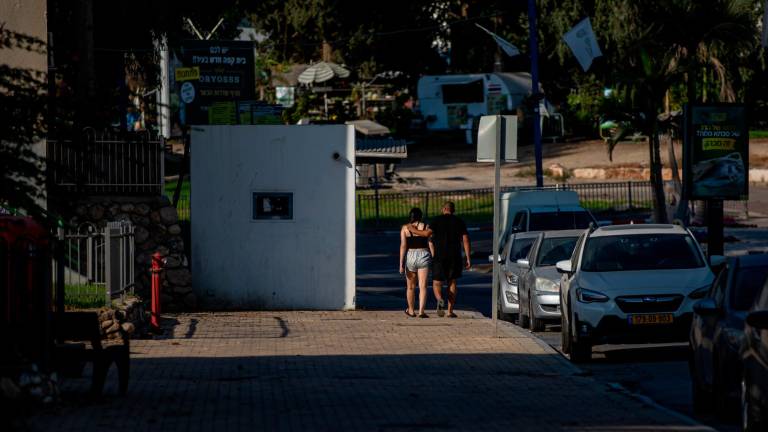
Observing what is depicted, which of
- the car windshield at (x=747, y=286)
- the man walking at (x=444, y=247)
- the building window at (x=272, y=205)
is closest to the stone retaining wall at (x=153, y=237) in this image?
the building window at (x=272, y=205)

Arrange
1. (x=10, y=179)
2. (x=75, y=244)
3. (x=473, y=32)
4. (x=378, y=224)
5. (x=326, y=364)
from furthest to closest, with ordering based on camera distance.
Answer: (x=473, y=32) < (x=378, y=224) < (x=75, y=244) < (x=326, y=364) < (x=10, y=179)

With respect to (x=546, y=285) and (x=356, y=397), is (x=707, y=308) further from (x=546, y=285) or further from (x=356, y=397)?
(x=546, y=285)

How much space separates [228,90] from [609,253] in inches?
634

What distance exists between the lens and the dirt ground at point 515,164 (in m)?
54.9

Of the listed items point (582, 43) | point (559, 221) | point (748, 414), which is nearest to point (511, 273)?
point (559, 221)

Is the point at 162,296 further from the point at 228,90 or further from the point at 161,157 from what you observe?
the point at 228,90

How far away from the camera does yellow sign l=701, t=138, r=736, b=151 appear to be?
25.3m

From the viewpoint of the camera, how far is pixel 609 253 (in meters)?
17.0

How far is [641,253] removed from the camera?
17.0m

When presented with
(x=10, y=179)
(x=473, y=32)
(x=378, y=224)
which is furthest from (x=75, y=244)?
(x=473, y=32)

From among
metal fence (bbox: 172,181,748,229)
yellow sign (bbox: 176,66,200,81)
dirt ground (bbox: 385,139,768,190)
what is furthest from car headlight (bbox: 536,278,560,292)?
dirt ground (bbox: 385,139,768,190)

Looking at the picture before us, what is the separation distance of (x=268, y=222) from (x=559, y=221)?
24.2 ft

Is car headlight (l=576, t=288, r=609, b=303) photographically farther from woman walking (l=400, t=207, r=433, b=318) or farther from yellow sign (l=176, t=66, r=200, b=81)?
yellow sign (l=176, t=66, r=200, b=81)

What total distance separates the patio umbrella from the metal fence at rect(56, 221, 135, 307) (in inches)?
1677
